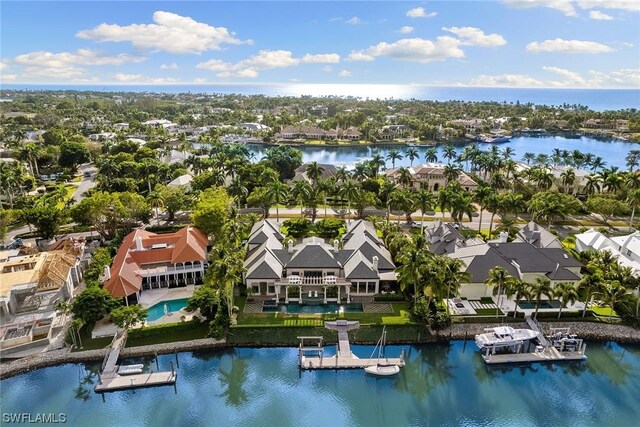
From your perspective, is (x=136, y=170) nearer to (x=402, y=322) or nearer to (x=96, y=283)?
(x=96, y=283)

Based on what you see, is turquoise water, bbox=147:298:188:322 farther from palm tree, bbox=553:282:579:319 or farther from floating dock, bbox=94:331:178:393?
palm tree, bbox=553:282:579:319

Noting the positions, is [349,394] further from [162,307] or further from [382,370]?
[162,307]

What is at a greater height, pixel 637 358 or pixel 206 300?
pixel 206 300

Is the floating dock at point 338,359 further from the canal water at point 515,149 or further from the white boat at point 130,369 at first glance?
the canal water at point 515,149

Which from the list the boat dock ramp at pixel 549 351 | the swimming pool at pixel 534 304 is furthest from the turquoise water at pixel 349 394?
the swimming pool at pixel 534 304

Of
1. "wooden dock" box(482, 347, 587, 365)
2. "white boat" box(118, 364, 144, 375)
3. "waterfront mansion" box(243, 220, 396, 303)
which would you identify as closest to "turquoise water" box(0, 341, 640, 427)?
"wooden dock" box(482, 347, 587, 365)

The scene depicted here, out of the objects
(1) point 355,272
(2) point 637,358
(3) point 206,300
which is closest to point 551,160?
(2) point 637,358

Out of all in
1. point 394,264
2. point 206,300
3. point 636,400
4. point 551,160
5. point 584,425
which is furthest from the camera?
point 551,160
